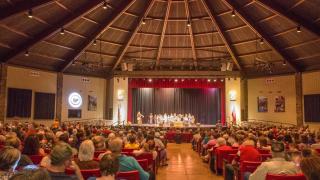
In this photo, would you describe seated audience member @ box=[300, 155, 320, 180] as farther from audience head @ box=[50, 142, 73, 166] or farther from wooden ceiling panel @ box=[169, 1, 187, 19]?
wooden ceiling panel @ box=[169, 1, 187, 19]

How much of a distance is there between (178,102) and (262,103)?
27.0 ft

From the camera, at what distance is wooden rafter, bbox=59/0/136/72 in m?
16.1

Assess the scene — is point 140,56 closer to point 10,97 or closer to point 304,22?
point 10,97

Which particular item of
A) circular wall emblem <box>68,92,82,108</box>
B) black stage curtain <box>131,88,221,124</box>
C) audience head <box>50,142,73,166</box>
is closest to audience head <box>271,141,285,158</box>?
audience head <box>50,142,73,166</box>

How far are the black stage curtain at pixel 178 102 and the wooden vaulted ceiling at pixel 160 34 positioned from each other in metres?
4.21

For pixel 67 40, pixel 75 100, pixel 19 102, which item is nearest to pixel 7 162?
pixel 19 102

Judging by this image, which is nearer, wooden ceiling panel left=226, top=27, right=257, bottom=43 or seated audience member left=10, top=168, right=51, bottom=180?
seated audience member left=10, top=168, right=51, bottom=180

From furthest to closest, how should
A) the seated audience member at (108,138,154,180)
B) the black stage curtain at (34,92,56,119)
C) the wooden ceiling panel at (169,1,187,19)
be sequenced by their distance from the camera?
the black stage curtain at (34,92,56,119) < the wooden ceiling panel at (169,1,187,19) < the seated audience member at (108,138,154,180)

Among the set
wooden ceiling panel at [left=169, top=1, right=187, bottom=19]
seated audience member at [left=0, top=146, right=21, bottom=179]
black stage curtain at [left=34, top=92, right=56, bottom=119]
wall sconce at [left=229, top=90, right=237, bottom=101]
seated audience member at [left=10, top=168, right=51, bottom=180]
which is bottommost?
seated audience member at [left=0, top=146, right=21, bottom=179]

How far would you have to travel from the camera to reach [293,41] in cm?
1767

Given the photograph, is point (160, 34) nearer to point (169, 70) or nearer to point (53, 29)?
point (169, 70)

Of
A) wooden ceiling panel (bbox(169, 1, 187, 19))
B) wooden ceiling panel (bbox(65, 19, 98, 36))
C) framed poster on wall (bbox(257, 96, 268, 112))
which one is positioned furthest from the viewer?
framed poster on wall (bbox(257, 96, 268, 112))

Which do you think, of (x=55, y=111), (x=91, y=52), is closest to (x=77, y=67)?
(x=91, y=52)

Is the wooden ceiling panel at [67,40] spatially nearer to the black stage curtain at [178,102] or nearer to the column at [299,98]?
the black stage curtain at [178,102]
